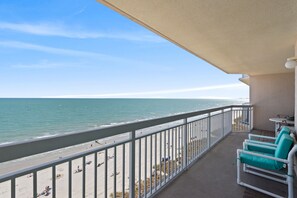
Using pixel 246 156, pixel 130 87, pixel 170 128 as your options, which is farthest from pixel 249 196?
pixel 130 87

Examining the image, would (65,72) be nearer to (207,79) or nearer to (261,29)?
(207,79)

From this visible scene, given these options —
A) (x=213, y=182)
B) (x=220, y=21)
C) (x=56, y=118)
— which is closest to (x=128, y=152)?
(x=213, y=182)

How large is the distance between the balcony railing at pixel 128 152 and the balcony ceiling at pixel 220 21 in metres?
1.24

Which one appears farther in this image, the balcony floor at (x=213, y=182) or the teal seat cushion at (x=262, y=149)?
the teal seat cushion at (x=262, y=149)

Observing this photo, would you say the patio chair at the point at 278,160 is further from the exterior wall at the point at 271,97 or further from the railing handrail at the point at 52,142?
the exterior wall at the point at 271,97

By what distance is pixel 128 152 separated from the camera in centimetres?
290

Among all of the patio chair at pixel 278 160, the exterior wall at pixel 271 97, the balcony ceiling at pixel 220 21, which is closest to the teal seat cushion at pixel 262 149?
the patio chair at pixel 278 160

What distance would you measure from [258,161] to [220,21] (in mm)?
1888

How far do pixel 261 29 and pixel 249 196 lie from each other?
2261 millimetres

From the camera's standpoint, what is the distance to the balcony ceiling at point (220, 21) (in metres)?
1.91

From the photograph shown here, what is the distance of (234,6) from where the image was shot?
1.94 meters

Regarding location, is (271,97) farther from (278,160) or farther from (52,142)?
(52,142)

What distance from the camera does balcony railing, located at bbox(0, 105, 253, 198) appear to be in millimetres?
Answer: 1036

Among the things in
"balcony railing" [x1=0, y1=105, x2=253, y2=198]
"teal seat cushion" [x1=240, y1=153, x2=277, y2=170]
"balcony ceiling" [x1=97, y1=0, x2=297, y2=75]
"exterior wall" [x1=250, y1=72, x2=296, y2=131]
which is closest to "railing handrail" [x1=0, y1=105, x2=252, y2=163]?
"balcony railing" [x1=0, y1=105, x2=253, y2=198]
